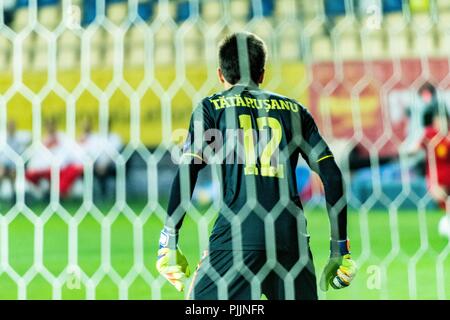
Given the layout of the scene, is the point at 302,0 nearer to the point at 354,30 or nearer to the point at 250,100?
the point at 354,30

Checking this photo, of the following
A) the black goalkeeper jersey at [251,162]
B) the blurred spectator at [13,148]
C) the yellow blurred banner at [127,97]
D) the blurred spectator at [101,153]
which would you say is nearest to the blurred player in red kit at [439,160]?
the yellow blurred banner at [127,97]

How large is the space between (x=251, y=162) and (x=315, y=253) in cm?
175

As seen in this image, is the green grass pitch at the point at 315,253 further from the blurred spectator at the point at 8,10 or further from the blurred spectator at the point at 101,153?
the blurred spectator at the point at 8,10

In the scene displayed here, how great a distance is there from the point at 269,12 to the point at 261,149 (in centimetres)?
327

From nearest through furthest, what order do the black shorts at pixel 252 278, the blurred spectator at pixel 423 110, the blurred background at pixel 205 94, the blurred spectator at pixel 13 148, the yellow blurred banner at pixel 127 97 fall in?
the black shorts at pixel 252 278, the blurred spectator at pixel 423 110, the blurred background at pixel 205 94, the blurred spectator at pixel 13 148, the yellow blurred banner at pixel 127 97

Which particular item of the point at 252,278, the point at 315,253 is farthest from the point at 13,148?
the point at 252,278

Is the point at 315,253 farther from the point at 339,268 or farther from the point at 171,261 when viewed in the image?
the point at 171,261

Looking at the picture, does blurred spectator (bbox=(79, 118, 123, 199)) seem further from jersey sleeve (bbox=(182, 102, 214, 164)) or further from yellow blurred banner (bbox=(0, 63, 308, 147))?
jersey sleeve (bbox=(182, 102, 214, 164))

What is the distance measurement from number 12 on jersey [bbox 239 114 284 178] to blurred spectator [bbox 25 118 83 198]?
150 inches

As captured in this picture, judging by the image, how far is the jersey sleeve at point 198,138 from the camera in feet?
4.04

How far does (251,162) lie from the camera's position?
125cm

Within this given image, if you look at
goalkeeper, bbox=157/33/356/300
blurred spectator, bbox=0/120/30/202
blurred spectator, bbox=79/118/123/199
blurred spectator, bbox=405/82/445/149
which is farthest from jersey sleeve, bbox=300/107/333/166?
blurred spectator, bbox=0/120/30/202

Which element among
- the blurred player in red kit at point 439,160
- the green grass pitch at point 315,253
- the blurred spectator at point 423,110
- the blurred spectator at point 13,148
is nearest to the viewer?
the green grass pitch at point 315,253
